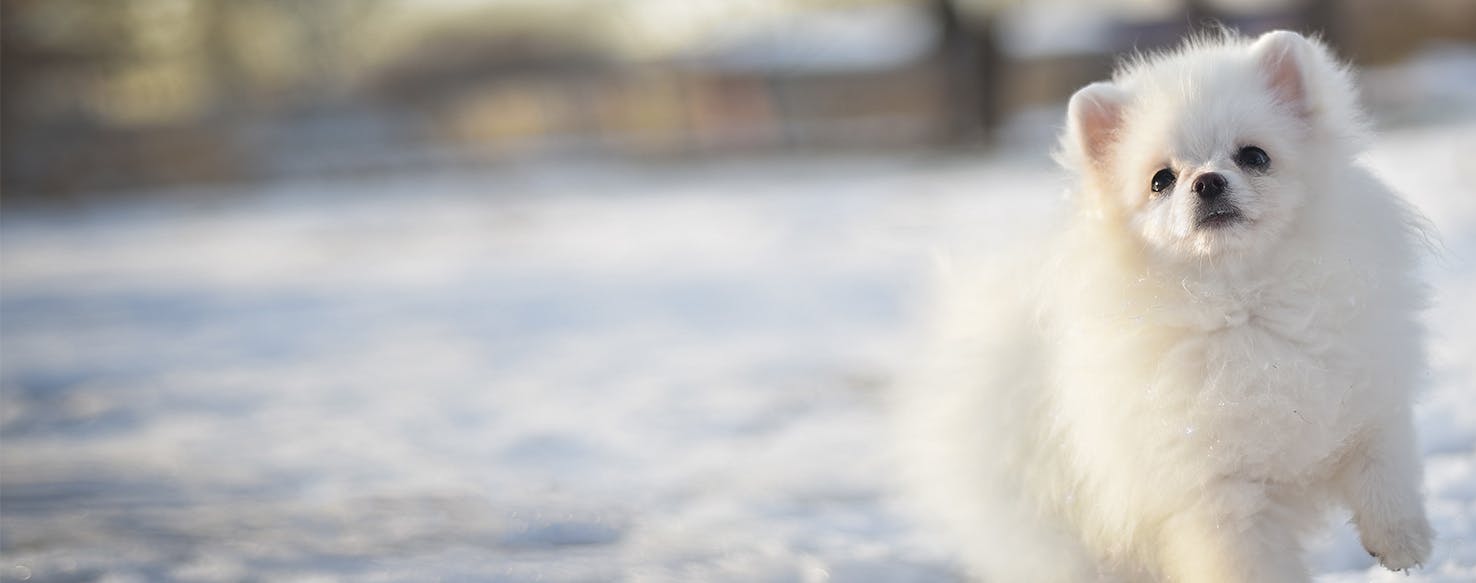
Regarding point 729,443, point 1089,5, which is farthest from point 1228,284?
point 1089,5

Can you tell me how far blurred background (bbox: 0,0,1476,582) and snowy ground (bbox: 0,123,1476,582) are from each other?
0.03 m

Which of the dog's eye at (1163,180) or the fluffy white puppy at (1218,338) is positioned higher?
the dog's eye at (1163,180)

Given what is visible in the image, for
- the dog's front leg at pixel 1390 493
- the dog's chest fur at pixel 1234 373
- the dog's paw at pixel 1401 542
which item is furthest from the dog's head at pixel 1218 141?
the dog's paw at pixel 1401 542

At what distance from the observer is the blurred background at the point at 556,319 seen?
3.45 metres

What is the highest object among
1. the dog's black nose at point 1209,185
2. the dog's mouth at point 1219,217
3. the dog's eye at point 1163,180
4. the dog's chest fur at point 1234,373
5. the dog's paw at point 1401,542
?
the dog's eye at point 1163,180

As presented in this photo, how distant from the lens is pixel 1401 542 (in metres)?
2.16

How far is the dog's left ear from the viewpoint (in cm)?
231

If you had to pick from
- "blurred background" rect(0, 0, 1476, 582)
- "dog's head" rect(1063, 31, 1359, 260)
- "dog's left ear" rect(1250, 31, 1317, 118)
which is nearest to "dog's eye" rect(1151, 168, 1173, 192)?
"dog's head" rect(1063, 31, 1359, 260)

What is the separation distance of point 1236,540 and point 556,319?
654cm

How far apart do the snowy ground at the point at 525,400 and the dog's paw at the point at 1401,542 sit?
1.11ft

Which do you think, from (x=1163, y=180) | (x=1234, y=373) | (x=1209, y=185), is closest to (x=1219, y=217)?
(x=1209, y=185)

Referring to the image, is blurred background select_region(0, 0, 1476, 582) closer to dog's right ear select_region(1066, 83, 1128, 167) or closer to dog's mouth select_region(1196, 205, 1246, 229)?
dog's right ear select_region(1066, 83, 1128, 167)

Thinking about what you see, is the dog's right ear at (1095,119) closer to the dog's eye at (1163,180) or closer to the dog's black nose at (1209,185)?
the dog's eye at (1163,180)

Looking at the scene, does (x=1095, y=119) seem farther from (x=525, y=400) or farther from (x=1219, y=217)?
(x=525, y=400)
